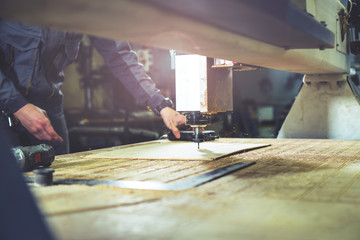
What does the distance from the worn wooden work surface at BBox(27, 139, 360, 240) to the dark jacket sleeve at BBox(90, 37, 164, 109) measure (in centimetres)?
108

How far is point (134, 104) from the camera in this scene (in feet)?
24.0

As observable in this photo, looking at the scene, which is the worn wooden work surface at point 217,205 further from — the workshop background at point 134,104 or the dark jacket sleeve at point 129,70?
the workshop background at point 134,104

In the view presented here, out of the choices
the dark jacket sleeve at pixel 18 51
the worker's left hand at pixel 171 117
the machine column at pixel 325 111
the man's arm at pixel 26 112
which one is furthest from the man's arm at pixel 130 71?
the machine column at pixel 325 111

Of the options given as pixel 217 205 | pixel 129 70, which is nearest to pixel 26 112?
pixel 129 70

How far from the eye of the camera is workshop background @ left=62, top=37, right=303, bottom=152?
6441 millimetres

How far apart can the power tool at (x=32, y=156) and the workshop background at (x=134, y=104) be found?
12.7 feet

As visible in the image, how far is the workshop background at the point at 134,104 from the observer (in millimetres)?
6441

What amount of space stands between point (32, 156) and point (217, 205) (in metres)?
1.14

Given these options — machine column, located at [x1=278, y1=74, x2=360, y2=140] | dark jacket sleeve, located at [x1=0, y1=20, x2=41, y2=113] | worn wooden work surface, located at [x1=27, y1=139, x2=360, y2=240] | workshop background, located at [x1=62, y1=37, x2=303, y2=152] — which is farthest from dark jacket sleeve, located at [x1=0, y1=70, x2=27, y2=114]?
workshop background, located at [x1=62, y1=37, x2=303, y2=152]

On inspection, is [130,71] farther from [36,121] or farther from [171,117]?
[36,121]

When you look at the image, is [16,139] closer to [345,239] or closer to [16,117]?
[16,117]

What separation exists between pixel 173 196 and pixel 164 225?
357mm

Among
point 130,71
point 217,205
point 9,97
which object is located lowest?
point 217,205

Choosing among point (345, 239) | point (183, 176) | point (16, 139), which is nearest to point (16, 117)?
point (16, 139)
